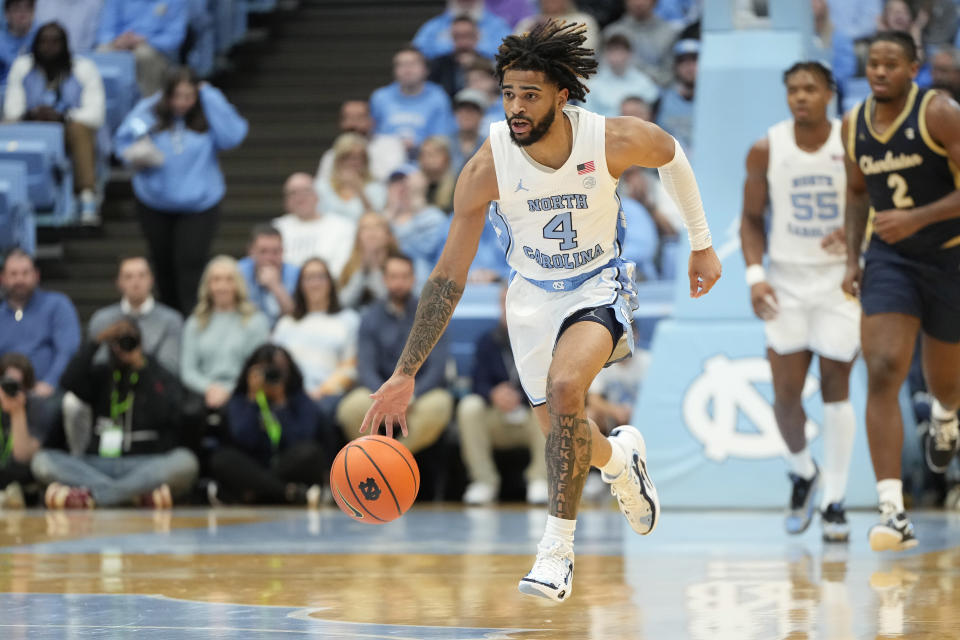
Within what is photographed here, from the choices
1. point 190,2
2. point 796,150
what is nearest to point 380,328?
point 796,150

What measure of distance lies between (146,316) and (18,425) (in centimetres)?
129

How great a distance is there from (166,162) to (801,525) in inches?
269

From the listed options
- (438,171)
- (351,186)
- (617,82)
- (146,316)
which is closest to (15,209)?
(146,316)

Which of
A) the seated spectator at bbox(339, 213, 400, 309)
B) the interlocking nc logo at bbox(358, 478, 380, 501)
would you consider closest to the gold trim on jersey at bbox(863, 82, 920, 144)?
the interlocking nc logo at bbox(358, 478, 380, 501)

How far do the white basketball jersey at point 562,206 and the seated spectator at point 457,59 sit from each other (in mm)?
8755

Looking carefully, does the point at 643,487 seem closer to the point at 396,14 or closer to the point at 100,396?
the point at 100,396

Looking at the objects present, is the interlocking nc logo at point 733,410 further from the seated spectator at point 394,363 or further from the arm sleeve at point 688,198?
the arm sleeve at point 688,198

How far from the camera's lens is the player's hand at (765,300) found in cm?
792

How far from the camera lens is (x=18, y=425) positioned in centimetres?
1104

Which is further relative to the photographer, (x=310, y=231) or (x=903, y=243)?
(x=310, y=231)

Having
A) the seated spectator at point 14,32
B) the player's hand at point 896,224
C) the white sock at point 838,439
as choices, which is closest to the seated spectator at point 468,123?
the seated spectator at point 14,32

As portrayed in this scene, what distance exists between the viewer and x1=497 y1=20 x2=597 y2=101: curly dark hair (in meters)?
5.16

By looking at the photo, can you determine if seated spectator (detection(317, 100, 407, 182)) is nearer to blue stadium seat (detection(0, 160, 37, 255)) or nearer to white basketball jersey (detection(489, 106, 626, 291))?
blue stadium seat (detection(0, 160, 37, 255))

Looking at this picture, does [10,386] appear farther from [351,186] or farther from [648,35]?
[648,35]
